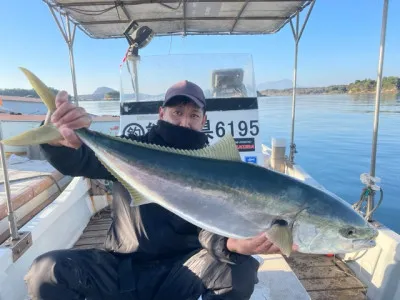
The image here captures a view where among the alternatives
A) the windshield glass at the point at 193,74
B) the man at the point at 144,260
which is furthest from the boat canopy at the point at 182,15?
the man at the point at 144,260

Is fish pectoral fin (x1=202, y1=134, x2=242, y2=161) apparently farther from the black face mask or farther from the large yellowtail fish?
the black face mask

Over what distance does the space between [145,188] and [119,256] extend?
3.08 ft

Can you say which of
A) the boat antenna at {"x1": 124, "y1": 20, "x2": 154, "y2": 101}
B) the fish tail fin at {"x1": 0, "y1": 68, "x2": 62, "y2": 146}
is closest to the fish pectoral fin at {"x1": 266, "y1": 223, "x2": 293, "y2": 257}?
the fish tail fin at {"x1": 0, "y1": 68, "x2": 62, "y2": 146}

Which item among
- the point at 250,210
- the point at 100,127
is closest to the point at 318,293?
the point at 250,210

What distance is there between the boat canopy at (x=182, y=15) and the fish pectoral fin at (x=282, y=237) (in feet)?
13.9

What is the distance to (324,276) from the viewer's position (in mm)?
3498

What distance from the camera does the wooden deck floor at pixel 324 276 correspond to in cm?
318

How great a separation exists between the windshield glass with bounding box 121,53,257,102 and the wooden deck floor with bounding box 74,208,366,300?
2645 mm

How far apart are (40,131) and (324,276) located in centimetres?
336

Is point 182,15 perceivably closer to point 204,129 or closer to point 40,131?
point 204,129

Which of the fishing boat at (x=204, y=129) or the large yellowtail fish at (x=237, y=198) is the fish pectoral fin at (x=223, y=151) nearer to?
the large yellowtail fish at (x=237, y=198)

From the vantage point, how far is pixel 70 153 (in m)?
2.10

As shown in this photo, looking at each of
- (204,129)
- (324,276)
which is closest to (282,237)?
(324,276)

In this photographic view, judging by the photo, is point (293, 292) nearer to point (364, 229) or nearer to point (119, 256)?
point (364, 229)
